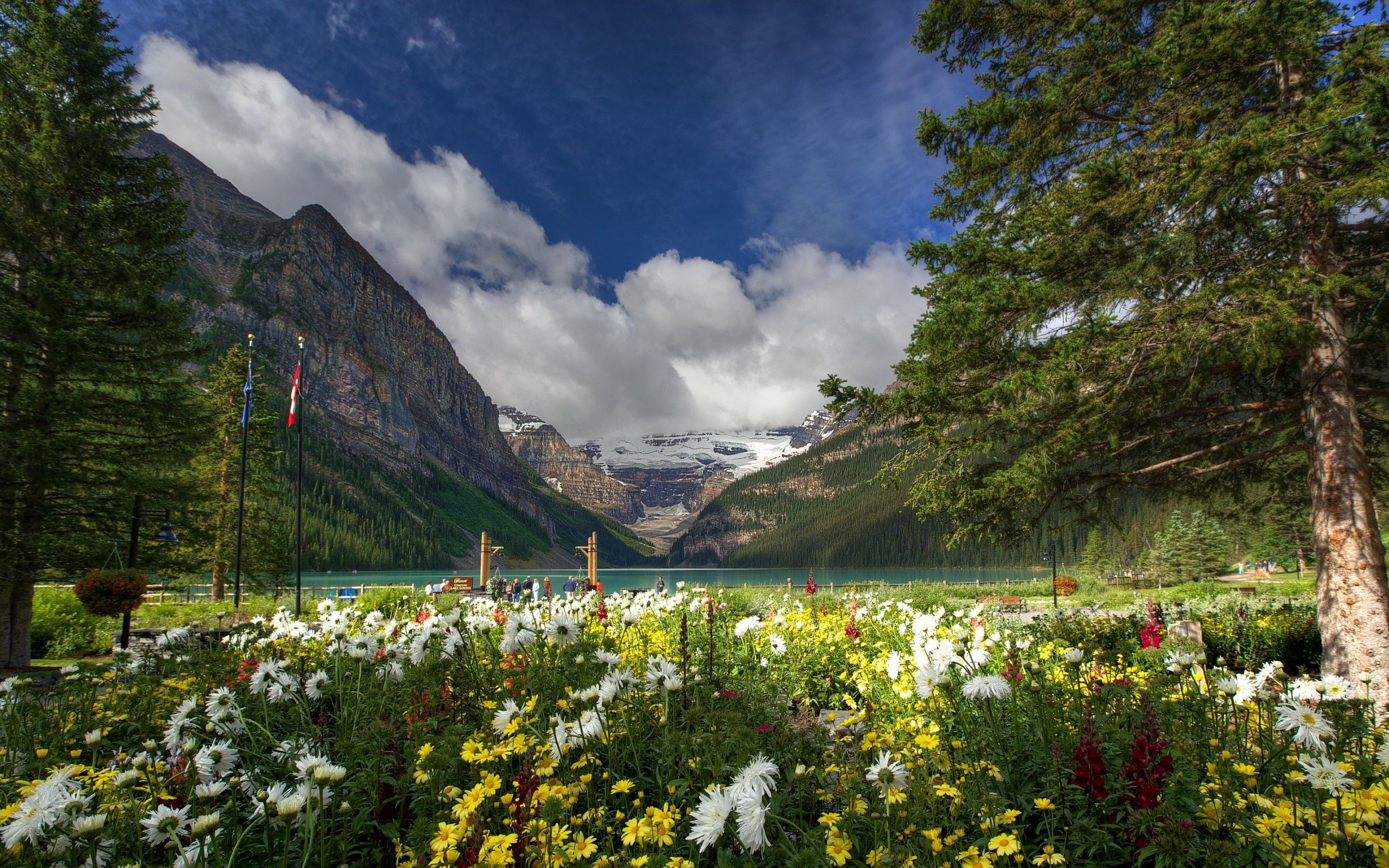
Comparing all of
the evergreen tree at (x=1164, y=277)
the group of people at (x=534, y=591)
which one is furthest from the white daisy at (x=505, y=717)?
the evergreen tree at (x=1164, y=277)

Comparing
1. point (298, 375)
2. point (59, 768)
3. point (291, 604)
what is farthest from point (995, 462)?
point (291, 604)

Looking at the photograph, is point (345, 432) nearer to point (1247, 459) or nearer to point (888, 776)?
point (1247, 459)

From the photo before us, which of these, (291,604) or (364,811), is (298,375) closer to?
(291,604)

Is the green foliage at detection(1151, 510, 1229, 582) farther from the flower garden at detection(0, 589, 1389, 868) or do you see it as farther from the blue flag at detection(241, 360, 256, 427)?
the blue flag at detection(241, 360, 256, 427)

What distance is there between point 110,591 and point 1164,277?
14694mm

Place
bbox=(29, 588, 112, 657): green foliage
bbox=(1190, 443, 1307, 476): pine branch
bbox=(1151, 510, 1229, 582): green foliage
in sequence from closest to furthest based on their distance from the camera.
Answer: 1. bbox=(1190, 443, 1307, 476): pine branch
2. bbox=(29, 588, 112, 657): green foliage
3. bbox=(1151, 510, 1229, 582): green foliage

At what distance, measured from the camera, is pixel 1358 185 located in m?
5.84

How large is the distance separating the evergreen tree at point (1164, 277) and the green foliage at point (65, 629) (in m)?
15.2

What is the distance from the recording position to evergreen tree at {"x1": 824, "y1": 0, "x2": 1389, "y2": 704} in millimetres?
6656

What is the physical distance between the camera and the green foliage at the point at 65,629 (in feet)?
40.2

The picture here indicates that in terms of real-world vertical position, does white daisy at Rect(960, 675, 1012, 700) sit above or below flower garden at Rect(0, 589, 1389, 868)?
above

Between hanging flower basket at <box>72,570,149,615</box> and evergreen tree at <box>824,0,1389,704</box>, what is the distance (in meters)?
10.5

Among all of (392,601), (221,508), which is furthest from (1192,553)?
(221,508)

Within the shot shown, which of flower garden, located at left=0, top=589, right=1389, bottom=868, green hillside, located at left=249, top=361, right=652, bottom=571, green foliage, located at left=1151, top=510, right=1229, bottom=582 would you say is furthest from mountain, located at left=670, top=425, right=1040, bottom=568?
flower garden, located at left=0, top=589, right=1389, bottom=868
